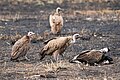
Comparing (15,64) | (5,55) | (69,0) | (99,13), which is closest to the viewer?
(15,64)

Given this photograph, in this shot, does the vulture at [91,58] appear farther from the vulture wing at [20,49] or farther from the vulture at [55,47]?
the vulture wing at [20,49]

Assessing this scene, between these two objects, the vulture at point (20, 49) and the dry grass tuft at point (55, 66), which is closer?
the dry grass tuft at point (55, 66)

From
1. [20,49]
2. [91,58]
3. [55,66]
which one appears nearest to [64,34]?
[20,49]

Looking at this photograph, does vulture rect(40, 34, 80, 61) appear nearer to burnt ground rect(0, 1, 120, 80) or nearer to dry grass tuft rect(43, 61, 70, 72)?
burnt ground rect(0, 1, 120, 80)

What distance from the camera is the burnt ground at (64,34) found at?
12.7 metres

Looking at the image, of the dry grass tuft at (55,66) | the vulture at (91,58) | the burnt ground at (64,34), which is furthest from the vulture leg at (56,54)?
the dry grass tuft at (55,66)

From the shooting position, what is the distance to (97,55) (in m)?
14.0

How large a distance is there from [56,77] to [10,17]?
58.6 feet

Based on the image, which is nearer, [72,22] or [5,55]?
[5,55]

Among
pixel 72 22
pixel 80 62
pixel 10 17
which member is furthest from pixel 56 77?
pixel 10 17

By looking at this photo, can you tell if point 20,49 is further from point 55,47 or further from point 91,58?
point 91,58

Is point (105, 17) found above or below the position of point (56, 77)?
below

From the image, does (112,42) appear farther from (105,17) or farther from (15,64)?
(105,17)

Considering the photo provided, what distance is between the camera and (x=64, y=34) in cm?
2183
